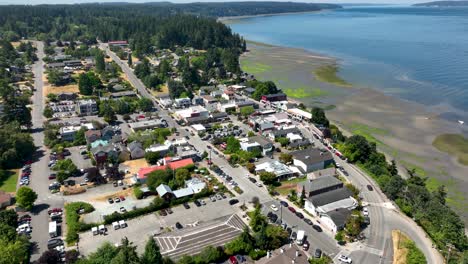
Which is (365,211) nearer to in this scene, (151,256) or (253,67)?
(151,256)

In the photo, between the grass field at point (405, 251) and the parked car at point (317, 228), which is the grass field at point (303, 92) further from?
the grass field at point (405, 251)

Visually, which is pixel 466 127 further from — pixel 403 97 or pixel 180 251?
pixel 180 251

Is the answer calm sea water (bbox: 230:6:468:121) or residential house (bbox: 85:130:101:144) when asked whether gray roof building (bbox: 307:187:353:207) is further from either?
calm sea water (bbox: 230:6:468:121)

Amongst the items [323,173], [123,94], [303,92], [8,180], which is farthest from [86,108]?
[303,92]

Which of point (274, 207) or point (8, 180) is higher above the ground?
point (274, 207)

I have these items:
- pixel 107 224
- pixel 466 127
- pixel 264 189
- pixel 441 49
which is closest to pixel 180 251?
pixel 107 224
